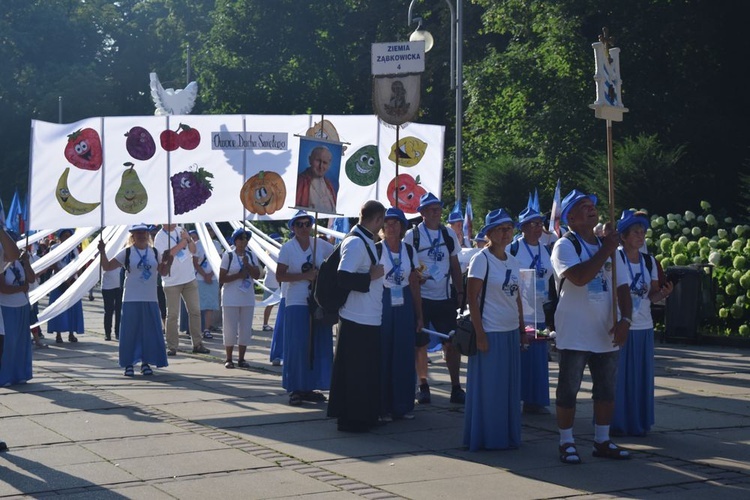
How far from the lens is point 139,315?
14.2 m

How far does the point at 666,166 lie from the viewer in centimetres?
2541

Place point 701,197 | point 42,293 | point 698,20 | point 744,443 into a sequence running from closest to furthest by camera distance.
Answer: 1. point 744,443
2. point 42,293
3. point 701,197
4. point 698,20

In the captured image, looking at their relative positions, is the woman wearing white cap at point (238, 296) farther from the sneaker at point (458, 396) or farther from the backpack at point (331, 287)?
the backpack at point (331, 287)

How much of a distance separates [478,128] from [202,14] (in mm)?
30174

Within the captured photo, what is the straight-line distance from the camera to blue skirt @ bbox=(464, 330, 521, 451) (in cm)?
892

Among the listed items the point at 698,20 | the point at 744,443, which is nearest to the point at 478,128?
the point at 698,20

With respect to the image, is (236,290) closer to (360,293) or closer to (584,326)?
(360,293)

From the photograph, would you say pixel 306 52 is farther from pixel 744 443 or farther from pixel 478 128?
pixel 744 443

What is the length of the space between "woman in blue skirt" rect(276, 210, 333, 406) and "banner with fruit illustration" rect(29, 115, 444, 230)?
313 centimetres

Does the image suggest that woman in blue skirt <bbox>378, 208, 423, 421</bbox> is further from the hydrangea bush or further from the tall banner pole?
the hydrangea bush

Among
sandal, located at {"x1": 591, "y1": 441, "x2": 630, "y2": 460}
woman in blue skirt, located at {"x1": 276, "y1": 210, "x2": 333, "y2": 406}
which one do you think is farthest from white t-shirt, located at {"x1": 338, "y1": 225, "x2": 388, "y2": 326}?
sandal, located at {"x1": 591, "y1": 441, "x2": 630, "y2": 460}

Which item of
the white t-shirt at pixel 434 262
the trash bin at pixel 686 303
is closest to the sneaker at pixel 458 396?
the white t-shirt at pixel 434 262

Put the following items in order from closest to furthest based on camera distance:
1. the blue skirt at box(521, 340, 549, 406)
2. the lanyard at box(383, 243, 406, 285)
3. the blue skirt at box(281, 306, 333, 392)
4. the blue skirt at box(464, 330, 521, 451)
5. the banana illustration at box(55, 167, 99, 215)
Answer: the blue skirt at box(464, 330, 521, 451)
the lanyard at box(383, 243, 406, 285)
the blue skirt at box(521, 340, 549, 406)
the blue skirt at box(281, 306, 333, 392)
the banana illustration at box(55, 167, 99, 215)

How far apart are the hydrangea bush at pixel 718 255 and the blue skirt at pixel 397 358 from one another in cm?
828
